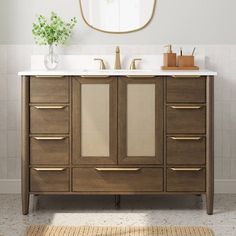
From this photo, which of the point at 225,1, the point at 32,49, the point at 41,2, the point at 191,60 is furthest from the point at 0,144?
the point at 225,1

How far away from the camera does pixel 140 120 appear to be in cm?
425

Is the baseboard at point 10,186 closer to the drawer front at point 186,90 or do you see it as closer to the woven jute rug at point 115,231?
the woven jute rug at point 115,231

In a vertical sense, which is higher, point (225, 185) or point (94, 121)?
point (94, 121)

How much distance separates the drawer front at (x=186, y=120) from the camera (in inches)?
166

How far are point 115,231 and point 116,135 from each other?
655 mm

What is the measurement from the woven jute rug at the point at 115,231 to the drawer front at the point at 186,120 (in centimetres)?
63

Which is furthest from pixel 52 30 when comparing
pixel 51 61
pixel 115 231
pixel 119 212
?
pixel 115 231

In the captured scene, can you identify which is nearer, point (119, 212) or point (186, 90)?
point (186, 90)

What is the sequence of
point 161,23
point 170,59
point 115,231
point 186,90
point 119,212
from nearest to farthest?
1. point 115,231
2. point 186,90
3. point 119,212
4. point 170,59
5. point 161,23

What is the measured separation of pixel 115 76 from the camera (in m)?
4.22

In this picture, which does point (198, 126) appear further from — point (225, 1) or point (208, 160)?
point (225, 1)

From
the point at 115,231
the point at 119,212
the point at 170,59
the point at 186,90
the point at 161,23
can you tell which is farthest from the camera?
the point at 161,23

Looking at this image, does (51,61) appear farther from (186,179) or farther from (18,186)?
(186,179)

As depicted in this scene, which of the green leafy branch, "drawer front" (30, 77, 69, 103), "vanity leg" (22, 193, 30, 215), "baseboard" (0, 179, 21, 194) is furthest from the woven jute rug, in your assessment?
the green leafy branch
